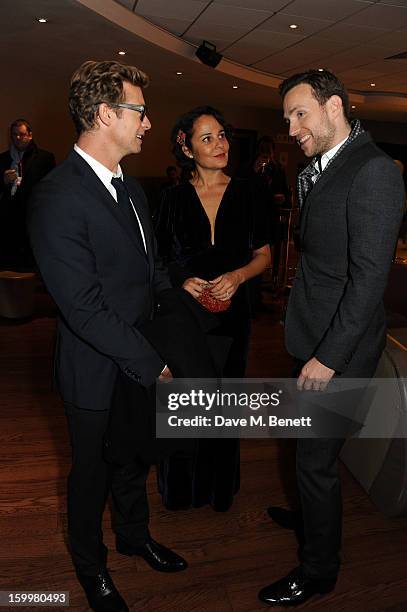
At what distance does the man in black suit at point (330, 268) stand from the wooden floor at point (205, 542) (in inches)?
7.9

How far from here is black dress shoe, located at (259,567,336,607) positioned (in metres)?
1.91

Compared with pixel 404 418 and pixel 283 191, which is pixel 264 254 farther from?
pixel 283 191

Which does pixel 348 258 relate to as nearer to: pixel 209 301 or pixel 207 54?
pixel 209 301

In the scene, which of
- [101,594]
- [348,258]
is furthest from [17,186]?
[348,258]

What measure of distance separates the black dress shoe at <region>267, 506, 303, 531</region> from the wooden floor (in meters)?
0.04

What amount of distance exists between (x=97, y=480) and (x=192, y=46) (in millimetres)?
7193

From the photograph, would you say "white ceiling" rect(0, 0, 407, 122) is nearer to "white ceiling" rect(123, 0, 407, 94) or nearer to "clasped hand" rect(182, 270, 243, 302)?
"white ceiling" rect(123, 0, 407, 94)

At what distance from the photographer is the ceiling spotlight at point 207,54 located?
7.31 meters

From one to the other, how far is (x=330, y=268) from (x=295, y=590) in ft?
3.74

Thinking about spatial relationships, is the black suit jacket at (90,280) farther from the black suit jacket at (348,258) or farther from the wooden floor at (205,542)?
the wooden floor at (205,542)

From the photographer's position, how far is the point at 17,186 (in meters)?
5.89

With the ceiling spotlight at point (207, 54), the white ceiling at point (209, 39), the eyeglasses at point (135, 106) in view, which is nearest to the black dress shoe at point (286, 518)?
the eyeglasses at point (135, 106)

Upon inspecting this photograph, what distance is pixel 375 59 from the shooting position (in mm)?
8094

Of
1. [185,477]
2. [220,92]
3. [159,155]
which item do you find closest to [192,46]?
[220,92]
